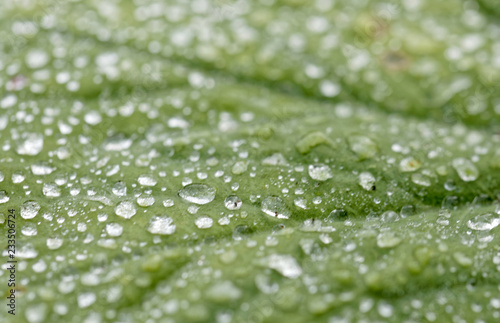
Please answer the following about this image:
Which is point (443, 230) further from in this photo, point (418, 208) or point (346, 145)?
point (346, 145)

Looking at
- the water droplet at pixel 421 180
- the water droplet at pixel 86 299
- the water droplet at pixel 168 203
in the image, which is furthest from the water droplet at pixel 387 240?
the water droplet at pixel 86 299

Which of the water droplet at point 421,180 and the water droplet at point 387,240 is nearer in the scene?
the water droplet at point 387,240

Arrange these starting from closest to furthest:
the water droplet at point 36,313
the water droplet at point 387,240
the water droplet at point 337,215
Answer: the water droplet at point 36,313
the water droplet at point 387,240
the water droplet at point 337,215

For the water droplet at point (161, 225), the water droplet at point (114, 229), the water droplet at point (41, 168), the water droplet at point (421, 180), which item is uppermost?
the water droplet at point (421, 180)

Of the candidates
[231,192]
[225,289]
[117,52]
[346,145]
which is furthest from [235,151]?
[117,52]

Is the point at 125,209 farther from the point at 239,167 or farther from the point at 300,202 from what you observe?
the point at 300,202

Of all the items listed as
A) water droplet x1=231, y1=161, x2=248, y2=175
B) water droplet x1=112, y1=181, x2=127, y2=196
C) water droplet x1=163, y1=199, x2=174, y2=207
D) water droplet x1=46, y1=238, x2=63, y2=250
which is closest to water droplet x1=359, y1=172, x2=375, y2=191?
water droplet x1=231, y1=161, x2=248, y2=175

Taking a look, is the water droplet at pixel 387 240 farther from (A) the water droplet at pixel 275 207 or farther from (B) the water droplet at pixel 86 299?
(B) the water droplet at pixel 86 299
